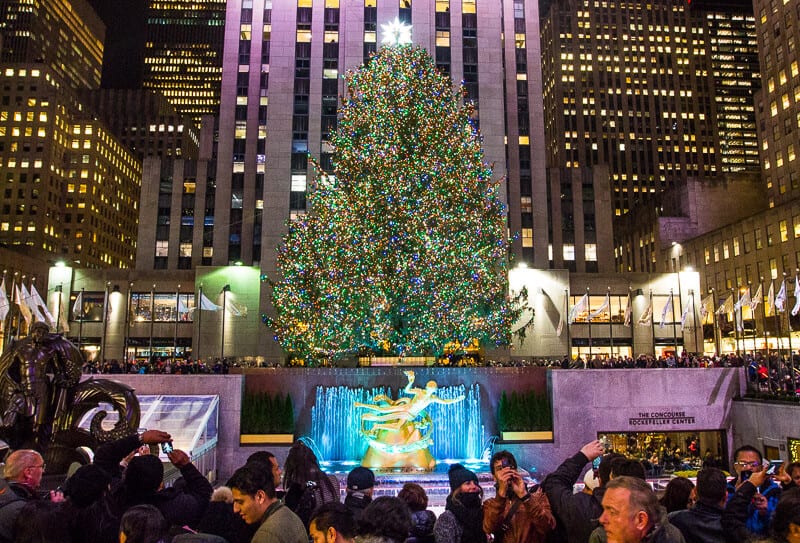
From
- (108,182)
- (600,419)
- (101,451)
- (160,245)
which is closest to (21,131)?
(108,182)

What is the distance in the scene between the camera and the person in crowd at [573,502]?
562 centimetres

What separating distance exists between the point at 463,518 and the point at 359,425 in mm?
21194

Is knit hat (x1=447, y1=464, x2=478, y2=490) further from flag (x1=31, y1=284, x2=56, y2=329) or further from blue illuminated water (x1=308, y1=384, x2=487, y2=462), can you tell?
flag (x1=31, y1=284, x2=56, y2=329)

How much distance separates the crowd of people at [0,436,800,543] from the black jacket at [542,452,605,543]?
0.01 m

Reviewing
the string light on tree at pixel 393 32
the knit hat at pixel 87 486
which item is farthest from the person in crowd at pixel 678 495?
the string light on tree at pixel 393 32

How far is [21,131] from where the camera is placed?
A: 123 metres

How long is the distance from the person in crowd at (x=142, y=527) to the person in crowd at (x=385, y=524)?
1.45 metres

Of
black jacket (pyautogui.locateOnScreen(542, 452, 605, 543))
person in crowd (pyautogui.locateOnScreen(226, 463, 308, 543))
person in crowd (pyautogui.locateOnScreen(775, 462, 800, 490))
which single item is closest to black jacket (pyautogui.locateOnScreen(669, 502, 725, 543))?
black jacket (pyautogui.locateOnScreen(542, 452, 605, 543))

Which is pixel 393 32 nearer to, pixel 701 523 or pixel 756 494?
pixel 756 494

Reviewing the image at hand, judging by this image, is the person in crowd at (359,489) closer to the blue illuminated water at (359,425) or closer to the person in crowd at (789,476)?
the person in crowd at (789,476)

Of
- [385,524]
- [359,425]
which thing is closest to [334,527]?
[385,524]

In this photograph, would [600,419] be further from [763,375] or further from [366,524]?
[366,524]

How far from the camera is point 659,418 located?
2920cm

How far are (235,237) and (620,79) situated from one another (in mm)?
124239
